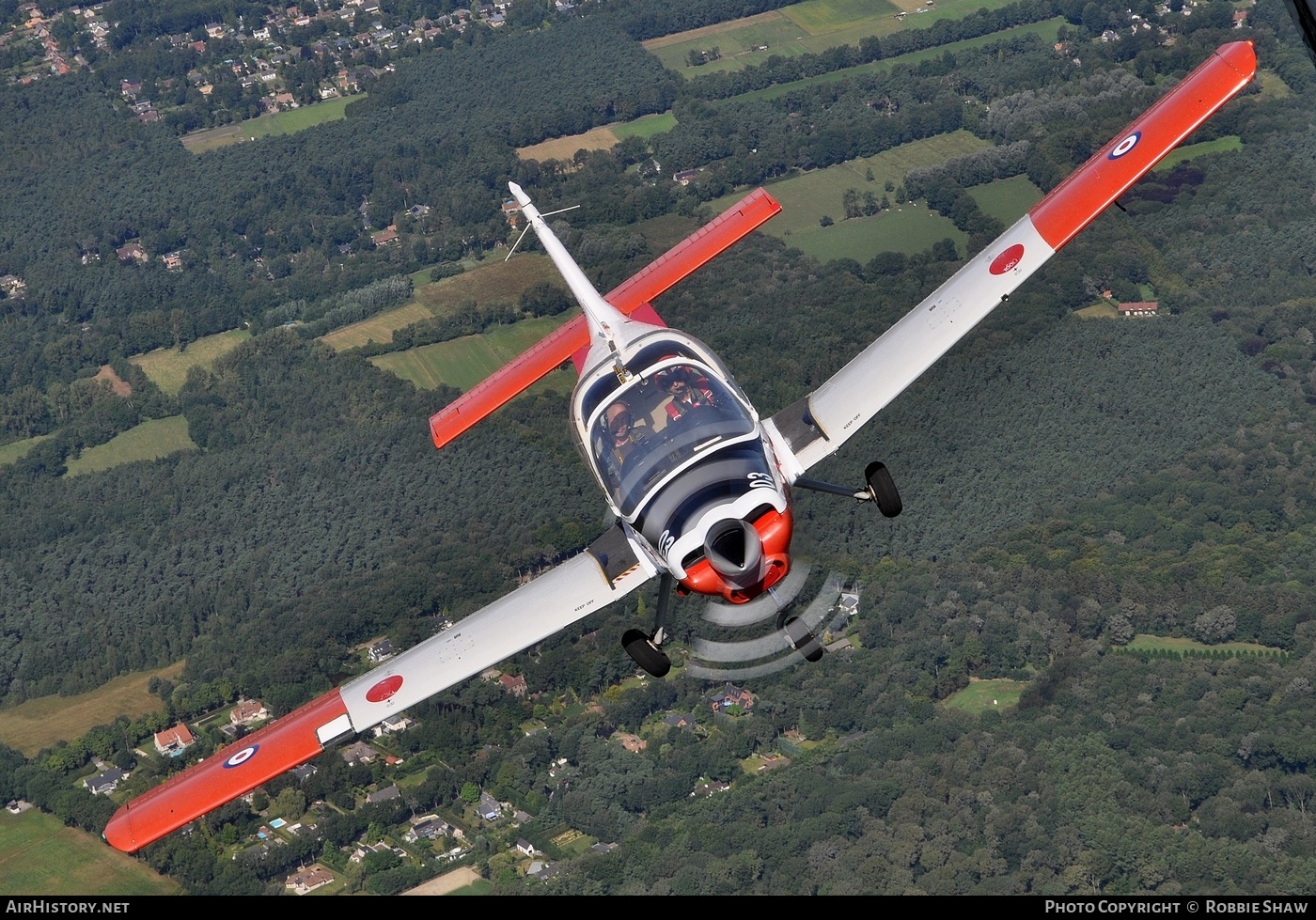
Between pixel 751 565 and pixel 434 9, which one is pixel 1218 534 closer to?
pixel 751 565

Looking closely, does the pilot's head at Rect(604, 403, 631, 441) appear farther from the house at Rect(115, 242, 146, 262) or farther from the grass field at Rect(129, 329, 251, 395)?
the house at Rect(115, 242, 146, 262)

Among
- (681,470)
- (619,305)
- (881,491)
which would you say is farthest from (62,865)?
(881,491)

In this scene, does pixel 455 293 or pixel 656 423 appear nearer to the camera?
pixel 656 423

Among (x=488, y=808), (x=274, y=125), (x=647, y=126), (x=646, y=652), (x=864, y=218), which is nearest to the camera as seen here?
(x=646, y=652)

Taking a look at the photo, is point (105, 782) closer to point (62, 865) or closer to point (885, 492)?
point (62, 865)

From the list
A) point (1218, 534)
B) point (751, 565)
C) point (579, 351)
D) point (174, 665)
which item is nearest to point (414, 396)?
point (174, 665)

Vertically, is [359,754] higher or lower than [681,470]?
lower
